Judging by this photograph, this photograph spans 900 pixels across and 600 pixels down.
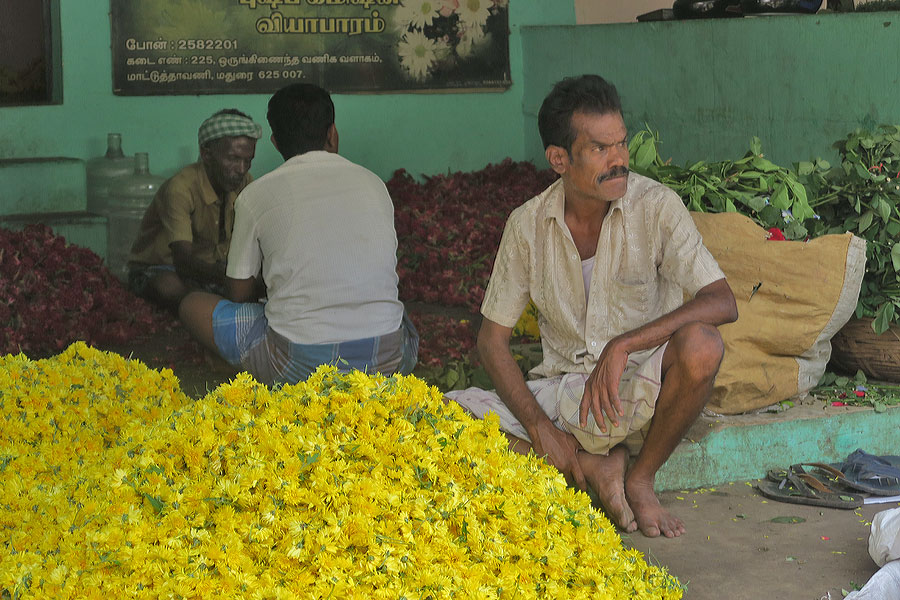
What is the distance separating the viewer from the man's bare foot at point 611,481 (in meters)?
3.21

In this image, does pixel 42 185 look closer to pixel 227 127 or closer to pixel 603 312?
pixel 227 127

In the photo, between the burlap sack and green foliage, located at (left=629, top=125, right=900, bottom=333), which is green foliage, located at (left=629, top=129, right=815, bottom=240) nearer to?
green foliage, located at (left=629, top=125, right=900, bottom=333)

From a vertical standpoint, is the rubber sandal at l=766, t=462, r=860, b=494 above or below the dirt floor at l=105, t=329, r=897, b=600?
above

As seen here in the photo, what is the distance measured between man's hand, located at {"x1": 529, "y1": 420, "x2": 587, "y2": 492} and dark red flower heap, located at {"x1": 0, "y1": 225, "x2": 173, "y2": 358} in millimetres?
2542

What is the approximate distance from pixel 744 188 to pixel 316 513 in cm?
268

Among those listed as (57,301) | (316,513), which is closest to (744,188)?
(316,513)

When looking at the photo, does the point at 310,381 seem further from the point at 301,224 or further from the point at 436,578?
the point at 301,224

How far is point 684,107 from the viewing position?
20.5 feet

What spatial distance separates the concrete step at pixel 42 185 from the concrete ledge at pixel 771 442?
15.0 feet

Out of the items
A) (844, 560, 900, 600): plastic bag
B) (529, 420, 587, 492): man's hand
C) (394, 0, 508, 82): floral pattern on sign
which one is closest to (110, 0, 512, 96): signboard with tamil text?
(394, 0, 508, 82): floral pattern on sign

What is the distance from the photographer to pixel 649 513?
3.20 m

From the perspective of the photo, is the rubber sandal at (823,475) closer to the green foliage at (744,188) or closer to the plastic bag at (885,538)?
the plastic bag at (885,538)

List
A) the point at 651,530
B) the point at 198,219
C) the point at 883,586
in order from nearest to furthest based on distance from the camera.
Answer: the point at 883,586
the point at 651,530
the point at 198,219

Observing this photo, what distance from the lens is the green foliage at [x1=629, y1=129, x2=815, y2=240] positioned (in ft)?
13.1
